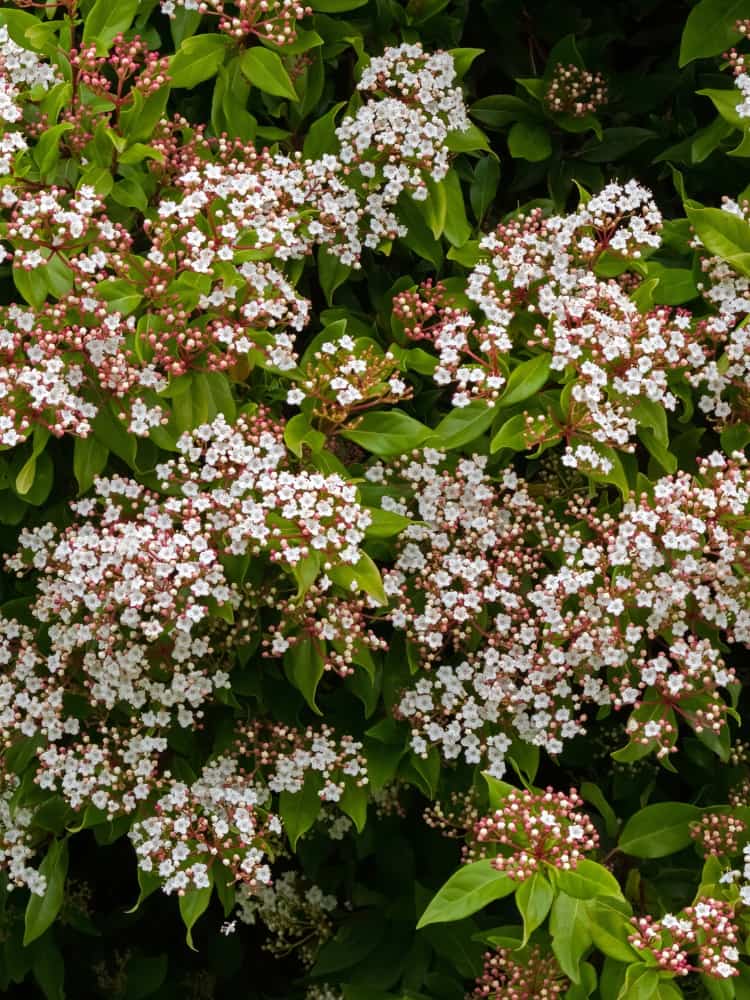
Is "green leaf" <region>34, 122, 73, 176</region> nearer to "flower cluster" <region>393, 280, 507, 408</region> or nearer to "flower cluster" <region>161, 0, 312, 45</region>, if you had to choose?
"flower cluster" <region>161, 0, 312, 45</region>

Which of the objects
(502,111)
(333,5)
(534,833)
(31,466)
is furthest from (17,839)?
(502,111)

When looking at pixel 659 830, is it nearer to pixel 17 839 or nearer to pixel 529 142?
pixel 17 839

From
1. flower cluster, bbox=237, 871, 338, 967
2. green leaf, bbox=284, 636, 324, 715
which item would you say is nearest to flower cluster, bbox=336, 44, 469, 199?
green leaf, bbox=284, 636, 324, 715

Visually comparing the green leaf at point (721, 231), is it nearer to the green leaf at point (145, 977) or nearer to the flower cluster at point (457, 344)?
the flower cluster at point (457, 344)

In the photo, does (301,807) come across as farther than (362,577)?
Yes

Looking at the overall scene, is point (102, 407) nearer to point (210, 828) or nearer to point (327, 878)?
point (210, 828)

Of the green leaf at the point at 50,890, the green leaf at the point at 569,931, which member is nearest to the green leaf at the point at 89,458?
the green leaf at the point at 50,890

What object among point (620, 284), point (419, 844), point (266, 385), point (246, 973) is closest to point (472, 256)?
point (620, 284)
